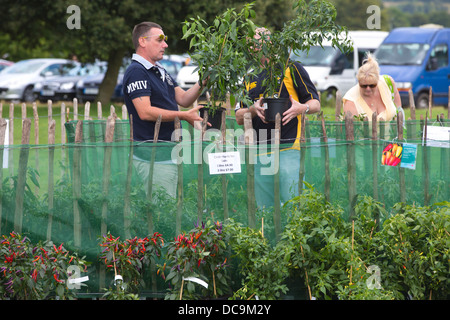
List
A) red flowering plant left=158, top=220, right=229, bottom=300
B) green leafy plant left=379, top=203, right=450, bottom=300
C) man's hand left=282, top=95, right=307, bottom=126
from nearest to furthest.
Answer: green leafy plant left=379, top=203, right=450, bottom=300
red flowering plant left=158, top=220, right=229, bottom=300
man's hand left=282, top=95, right=307, bottom=126

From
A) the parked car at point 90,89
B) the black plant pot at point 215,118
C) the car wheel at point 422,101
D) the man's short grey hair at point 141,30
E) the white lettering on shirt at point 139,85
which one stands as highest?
the parked car at point 90,89

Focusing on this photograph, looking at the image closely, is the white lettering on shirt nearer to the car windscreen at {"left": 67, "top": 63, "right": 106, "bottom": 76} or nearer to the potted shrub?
the potted shrub

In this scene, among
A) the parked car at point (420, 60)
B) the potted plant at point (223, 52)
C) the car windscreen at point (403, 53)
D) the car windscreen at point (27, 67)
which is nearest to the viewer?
the potted plant at point (223, 52)

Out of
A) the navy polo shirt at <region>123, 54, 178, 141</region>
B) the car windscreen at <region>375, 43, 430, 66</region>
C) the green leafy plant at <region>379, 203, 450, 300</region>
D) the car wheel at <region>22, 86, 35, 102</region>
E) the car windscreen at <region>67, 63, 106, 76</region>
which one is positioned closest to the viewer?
the green leafy plant at <region>379, 203, 450, 300</region>

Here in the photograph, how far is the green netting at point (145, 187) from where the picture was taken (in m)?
4.79

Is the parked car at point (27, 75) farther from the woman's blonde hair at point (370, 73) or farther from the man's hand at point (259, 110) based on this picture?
the man's hand at point (259, 110)

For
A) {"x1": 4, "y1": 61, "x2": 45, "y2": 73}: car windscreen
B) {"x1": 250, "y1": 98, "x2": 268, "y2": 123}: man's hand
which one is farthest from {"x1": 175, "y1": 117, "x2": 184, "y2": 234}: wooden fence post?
{"x1": 4, "y1": 61, "x2": 45, "y2": 73}: car windscreen

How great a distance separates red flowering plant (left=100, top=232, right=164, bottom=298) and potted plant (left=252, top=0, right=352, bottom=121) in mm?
1271

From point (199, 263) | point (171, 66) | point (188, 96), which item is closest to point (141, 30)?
point (188, 96)

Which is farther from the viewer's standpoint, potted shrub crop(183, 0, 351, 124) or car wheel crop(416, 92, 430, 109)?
car wheel crop(416, 92, 430, 109)

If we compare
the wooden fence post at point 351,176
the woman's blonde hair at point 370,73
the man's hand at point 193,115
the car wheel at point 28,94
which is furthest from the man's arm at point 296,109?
the car wheel at point 28,94

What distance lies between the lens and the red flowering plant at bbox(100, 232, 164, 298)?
4.55 metres

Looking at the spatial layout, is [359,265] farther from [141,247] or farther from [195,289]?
[141,247]

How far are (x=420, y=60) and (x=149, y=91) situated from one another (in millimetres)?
13919
